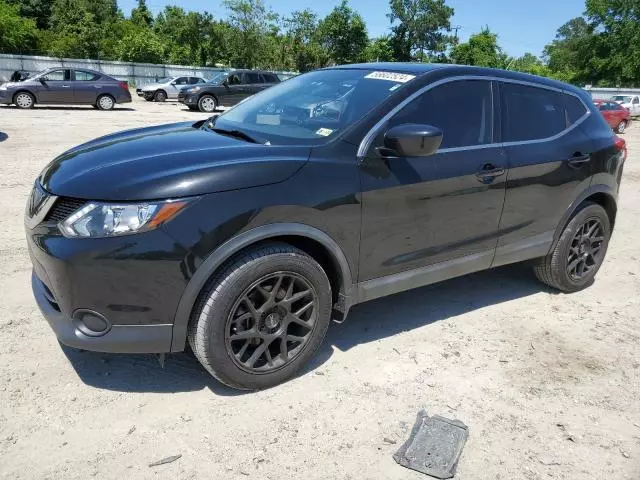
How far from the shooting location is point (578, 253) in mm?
4559

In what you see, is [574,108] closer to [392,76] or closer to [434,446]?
[392,76]

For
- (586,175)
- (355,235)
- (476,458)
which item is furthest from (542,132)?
(476,458)

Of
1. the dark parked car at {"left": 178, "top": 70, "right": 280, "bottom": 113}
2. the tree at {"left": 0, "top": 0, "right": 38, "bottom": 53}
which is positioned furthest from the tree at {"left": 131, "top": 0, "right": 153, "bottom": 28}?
the dark parked car at {"left": 178, "top": 70, "right": 280, "bottom": 113}

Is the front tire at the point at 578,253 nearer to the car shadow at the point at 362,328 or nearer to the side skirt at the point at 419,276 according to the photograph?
the car shadow at the point at 362,328

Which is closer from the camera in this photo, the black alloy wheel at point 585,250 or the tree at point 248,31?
the black alloy wheel at point 585,250

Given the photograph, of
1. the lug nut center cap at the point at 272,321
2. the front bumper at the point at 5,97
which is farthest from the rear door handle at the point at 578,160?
the front bumper at the point at 5,97

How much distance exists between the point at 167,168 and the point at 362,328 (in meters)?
1.85

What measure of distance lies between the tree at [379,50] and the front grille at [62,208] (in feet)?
182

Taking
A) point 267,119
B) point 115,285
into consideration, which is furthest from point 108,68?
point 115,285

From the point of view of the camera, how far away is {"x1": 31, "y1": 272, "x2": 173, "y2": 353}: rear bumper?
264cm

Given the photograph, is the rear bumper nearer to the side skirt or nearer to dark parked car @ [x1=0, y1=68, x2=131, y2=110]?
the side skirt

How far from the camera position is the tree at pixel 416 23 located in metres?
67.6

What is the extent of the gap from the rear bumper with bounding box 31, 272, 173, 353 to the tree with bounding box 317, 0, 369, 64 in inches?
2222

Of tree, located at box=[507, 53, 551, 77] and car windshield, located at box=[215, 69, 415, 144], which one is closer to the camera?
car windshield, located at box=[215, 69, 415, 144]
